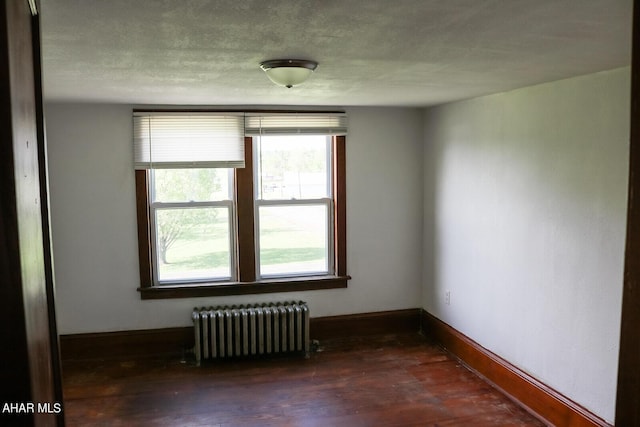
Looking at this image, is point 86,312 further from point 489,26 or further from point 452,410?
point 489,26

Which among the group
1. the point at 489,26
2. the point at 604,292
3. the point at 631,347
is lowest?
the point at 604,292

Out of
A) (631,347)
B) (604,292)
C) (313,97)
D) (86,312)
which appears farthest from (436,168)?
(631,347)

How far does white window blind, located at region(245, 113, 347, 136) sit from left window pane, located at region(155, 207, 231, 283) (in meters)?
0.76

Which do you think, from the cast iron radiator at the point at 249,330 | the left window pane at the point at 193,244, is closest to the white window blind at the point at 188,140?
the left window pane at the point at 193,244

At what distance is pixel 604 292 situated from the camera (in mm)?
2680

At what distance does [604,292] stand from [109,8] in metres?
2.63

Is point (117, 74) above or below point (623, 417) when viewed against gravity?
above

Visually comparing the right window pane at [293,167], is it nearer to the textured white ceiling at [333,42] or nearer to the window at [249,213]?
the window at [249,213]

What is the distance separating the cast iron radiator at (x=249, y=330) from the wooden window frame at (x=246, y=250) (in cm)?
18

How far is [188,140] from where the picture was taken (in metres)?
4.16

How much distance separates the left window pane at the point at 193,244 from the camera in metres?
4.30

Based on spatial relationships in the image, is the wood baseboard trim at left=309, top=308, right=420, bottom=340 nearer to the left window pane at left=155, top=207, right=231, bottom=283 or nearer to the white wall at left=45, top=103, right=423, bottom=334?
the white wall at left=45, top=103, right=423, bottom=334

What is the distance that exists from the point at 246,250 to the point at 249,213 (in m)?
0.32

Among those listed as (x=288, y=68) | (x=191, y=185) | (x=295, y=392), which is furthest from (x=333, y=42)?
(x=191, y=185)
